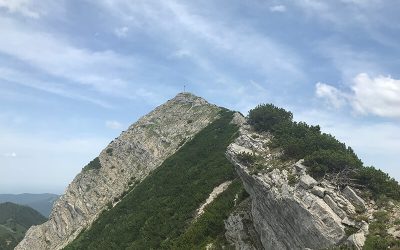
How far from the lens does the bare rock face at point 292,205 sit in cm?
2298

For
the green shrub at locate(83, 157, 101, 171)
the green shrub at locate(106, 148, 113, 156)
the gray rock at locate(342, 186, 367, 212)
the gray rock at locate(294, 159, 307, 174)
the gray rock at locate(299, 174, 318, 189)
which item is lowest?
the gray rock at locate(342, 186, 367, 212)

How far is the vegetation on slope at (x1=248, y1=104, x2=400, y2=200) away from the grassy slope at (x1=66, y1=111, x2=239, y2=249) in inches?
344

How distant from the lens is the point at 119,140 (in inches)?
3620

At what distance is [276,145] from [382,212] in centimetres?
1261

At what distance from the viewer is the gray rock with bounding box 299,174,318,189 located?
25.7m

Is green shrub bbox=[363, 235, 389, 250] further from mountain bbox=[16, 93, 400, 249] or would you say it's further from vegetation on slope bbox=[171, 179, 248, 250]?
vegetation on slope bbox=[171, 179, 248, 250]

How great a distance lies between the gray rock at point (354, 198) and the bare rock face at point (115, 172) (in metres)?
52.8

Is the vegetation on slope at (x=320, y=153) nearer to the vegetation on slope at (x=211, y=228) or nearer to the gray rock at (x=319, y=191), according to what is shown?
the gray rock at (x=319, y=191)

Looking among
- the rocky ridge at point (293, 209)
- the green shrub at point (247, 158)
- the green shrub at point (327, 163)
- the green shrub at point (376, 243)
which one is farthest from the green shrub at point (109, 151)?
the green shrub at point (376, 243)

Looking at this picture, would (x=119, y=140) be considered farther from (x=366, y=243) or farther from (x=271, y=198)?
(x=366, y=243)

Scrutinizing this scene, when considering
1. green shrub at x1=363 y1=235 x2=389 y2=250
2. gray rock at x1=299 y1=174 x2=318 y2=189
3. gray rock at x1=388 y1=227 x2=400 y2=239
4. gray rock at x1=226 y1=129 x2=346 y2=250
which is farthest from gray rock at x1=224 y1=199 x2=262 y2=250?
green shrub at x1=363 y1=235 x2=389 y2=250

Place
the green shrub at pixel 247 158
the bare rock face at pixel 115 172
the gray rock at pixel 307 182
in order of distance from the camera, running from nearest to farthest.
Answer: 1. the gray rock at pixel 307 182
2. the green shrub at pixel 247 158
3. the bare rock face at pixel 115 172

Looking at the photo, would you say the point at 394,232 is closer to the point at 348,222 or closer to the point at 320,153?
the point at 348,222

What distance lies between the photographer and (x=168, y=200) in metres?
51.4
